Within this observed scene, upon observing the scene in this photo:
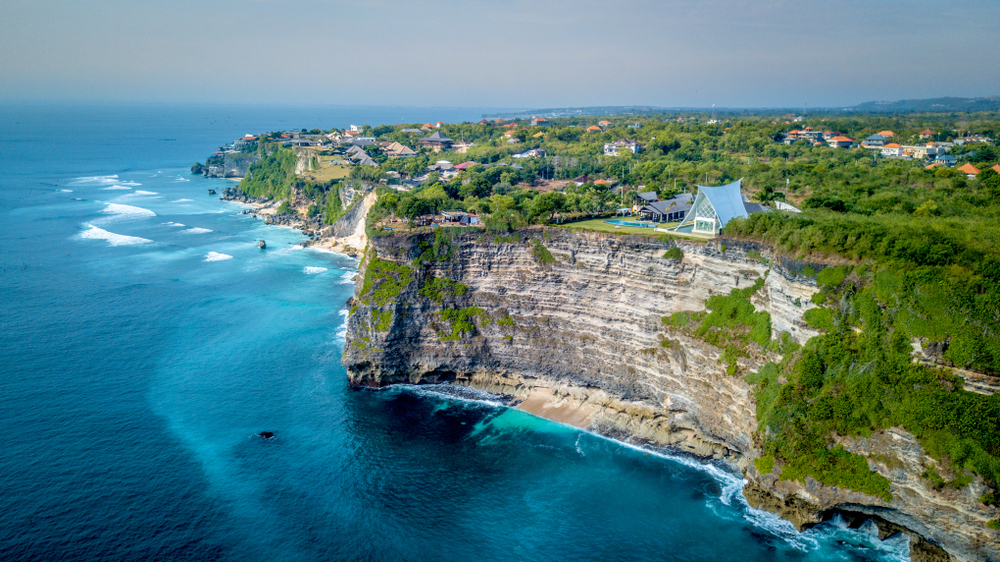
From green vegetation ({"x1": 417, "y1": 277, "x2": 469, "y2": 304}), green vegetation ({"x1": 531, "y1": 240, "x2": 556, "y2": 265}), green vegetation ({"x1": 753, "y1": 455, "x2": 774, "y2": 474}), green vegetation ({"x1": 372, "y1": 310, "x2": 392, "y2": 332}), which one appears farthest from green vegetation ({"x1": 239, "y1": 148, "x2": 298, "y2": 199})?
green vegetation ({"x1": 753, "y1": 455, "x2": 774, "y2": 474})

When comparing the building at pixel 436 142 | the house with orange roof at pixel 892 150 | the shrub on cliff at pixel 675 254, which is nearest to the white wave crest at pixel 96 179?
the building at pixel 436 142

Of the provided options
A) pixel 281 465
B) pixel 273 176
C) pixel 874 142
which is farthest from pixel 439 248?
pixel 874 142

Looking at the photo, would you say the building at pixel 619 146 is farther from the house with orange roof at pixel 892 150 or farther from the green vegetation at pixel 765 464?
the green vegetation at pixel 765 464

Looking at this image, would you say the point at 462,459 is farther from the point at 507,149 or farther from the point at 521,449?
the point at 507,149

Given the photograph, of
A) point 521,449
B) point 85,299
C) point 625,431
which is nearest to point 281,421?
point 521,449

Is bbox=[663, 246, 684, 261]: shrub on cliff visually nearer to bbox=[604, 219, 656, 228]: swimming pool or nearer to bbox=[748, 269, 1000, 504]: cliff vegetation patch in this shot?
bbox=[604, 219, 656, 228]: swimming pool
